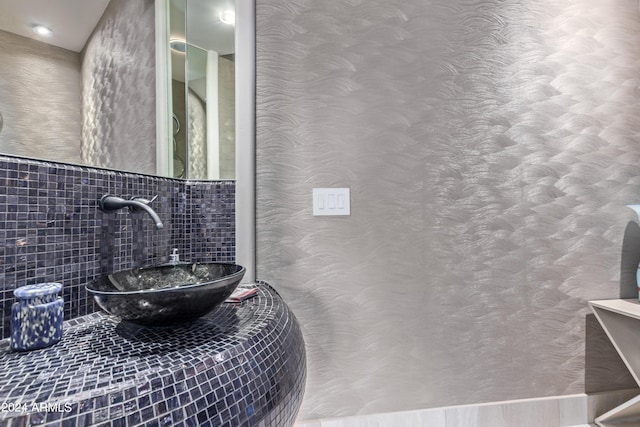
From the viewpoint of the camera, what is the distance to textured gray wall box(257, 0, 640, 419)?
126 centimetres

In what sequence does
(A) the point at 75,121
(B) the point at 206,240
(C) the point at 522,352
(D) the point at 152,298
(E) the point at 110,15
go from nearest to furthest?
(D) the point at 152,298 < (A) the point at 75,121 < (E) the point at 110,15 < (B) the point at 206,240 < (C) the point at 522,352

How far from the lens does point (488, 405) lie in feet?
4.40

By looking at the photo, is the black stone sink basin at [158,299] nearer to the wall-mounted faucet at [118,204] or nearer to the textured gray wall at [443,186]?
the wall-mounted faucet at [118,204]

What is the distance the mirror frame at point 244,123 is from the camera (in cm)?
121

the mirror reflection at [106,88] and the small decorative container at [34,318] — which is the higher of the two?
the mirror reflection at [106,88]

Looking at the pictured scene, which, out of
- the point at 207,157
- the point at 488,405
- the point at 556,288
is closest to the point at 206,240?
the point at 207,157

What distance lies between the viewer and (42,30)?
0.72 metres

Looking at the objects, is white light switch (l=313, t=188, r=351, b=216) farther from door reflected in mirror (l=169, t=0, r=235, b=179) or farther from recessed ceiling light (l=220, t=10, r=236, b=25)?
recessed ceiling light (l=220, t=10, r=236, b=25)

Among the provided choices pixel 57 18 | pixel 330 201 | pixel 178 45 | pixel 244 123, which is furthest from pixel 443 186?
pixel 57 18

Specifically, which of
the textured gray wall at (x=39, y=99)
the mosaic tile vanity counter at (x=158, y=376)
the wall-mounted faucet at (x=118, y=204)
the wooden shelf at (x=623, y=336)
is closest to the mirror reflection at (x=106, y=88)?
the textured gray wall at (x=39, y=99)

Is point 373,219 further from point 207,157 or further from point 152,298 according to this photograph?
point 152,298

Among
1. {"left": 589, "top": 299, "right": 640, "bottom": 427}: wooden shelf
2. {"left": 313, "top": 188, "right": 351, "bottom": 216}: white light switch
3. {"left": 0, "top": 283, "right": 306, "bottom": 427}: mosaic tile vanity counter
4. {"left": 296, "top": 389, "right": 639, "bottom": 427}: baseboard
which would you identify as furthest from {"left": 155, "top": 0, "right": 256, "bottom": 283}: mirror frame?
{"left": 589, "top": 299, "right": 640, "bottom": 427}: wooden shelf

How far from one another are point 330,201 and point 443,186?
0.53 meters

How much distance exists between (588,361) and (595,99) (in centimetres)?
130
